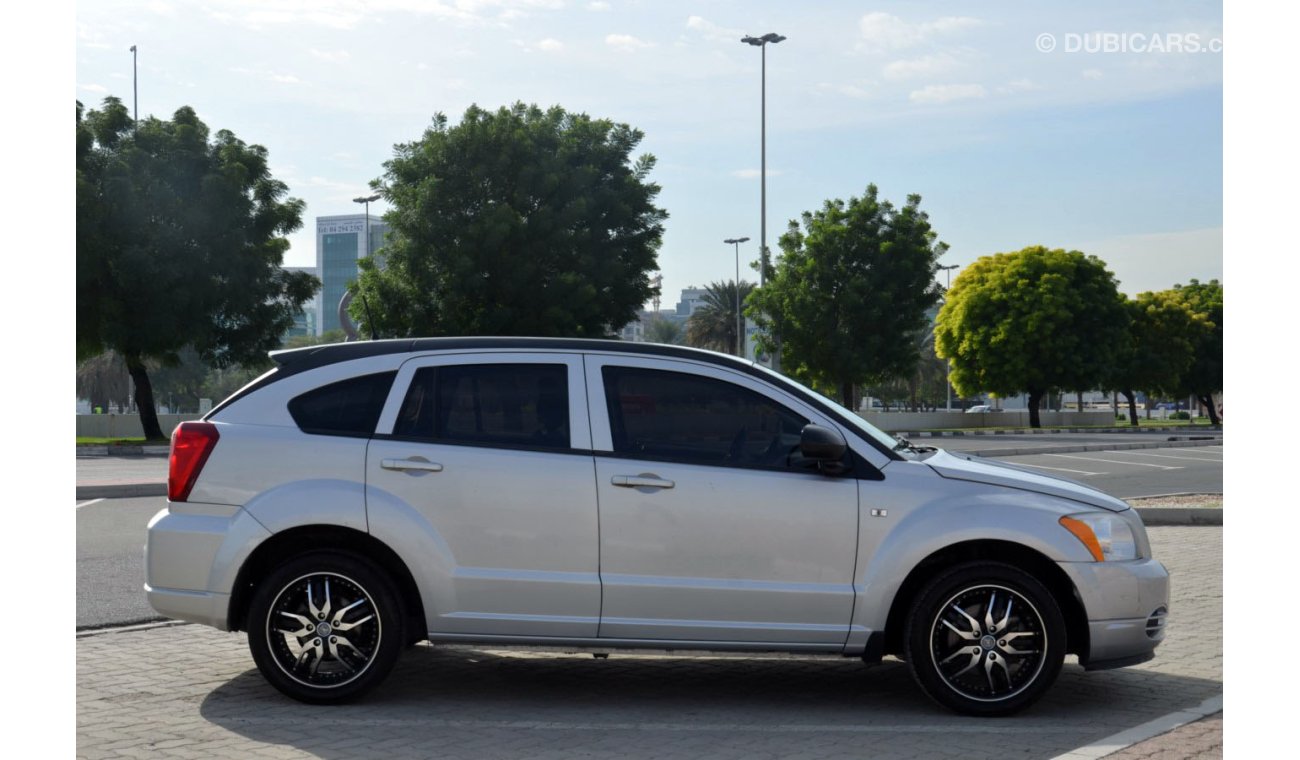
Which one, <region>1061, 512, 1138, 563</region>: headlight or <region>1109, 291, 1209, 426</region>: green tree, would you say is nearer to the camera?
<region>1061, 512, 1138, 563</region>: headlight

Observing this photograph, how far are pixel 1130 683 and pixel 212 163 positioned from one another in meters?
37.1

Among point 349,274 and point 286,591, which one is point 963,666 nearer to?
point 286,591

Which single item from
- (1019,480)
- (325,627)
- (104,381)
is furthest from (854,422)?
(104,381)

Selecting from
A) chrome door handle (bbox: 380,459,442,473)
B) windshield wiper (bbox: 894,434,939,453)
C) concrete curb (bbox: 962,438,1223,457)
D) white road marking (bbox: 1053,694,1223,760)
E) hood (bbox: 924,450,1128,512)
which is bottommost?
concrete curb (bbox: 962,438,1223,457)

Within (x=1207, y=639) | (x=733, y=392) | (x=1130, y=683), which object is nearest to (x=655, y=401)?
(x=733, y=392)

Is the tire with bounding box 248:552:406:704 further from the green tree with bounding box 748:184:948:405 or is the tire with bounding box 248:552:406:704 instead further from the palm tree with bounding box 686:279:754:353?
→ the palm tree with bounding box 686:279:754:353

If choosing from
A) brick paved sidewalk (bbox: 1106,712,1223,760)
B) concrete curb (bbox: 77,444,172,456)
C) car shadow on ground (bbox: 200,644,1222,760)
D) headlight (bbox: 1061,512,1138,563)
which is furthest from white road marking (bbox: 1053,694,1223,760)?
concrete curb (bbox: 77,444,172,456)

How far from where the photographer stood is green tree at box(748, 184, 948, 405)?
5331 cm

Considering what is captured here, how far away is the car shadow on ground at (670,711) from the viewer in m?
5.86

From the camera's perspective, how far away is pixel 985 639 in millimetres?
6379

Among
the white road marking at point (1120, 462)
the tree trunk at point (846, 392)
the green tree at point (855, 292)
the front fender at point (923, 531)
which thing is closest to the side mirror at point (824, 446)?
the front fender at point (923, 531)

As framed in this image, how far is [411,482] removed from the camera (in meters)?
6.52

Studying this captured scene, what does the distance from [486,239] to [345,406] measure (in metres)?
35.9

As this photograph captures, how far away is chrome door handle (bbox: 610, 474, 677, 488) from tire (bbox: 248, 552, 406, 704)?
48.2 inches
